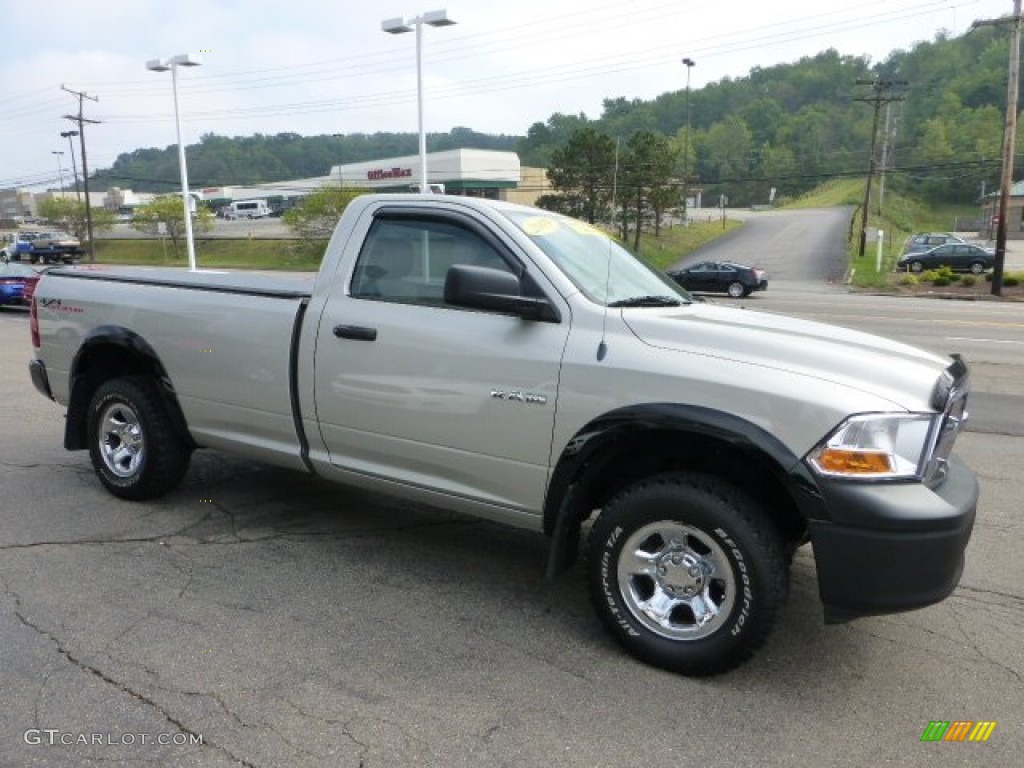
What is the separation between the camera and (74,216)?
71.4 m

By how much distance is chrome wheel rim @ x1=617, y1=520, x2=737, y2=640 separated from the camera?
3193mm

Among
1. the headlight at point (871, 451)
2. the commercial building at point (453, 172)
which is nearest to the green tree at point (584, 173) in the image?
the commercial building at point (453, 172)

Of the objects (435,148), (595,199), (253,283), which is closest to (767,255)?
(595,199)

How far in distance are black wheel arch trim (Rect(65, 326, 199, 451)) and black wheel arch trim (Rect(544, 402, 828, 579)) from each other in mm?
2580

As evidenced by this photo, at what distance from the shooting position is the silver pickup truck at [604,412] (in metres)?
2.94

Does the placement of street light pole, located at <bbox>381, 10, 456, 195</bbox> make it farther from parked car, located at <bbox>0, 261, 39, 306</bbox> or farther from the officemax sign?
the officemax sign

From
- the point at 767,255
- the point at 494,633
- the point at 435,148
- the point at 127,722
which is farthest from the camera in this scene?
the point at 435,148

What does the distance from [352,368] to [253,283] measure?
110cm

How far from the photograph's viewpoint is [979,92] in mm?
96625

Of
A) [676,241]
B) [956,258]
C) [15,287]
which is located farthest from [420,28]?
[676,241]

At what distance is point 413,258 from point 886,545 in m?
2.45

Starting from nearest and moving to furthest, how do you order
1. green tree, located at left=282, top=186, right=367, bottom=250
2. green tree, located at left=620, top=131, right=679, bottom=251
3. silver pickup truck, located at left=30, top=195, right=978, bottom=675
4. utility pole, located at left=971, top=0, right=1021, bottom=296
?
silver pickup truck, located at left=30, top=195, right=978, bottom=675 < utility pole, located at left=971, top=0, right=1021, bottom=296 < green tree, located at left=282, top=186, right=367, bottom=250 < green tree, located at left=620, top=131, right=679, bottom=251

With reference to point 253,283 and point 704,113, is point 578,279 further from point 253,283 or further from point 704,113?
point 704,113

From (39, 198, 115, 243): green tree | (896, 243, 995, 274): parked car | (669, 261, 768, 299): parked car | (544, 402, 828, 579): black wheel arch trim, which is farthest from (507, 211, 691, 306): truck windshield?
(39, 198, 115, 243): green tree
